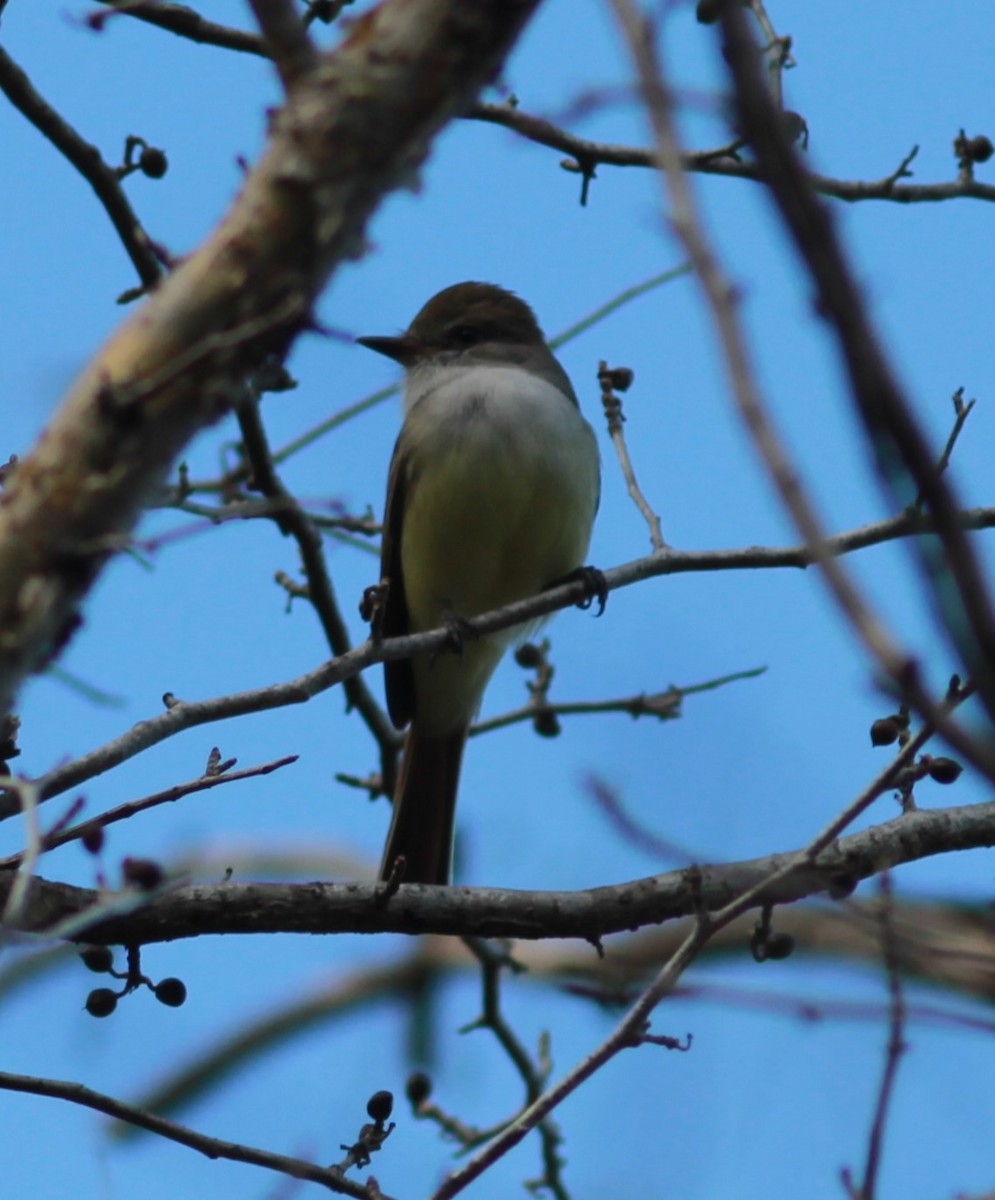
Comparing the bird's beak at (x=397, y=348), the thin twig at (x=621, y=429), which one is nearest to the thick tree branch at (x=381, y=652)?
the thin twig at (x=621, y=429)

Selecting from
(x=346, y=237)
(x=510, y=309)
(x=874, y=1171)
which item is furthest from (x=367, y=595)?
(x=510, y=309)

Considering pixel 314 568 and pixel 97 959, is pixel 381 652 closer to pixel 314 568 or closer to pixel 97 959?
pixel 97 959

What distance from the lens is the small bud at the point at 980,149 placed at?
6.23 metres

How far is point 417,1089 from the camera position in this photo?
259 inches

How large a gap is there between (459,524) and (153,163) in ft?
6.56

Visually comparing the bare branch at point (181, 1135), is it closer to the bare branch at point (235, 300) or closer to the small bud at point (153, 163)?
the bare branch at point (235, 300)

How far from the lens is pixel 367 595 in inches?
184

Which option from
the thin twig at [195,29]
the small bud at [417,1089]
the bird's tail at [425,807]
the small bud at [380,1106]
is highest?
the thin twig at [195,29]

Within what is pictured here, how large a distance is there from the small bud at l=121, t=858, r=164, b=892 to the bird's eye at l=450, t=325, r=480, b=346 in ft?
15.7

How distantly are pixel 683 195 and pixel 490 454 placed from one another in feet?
18.2

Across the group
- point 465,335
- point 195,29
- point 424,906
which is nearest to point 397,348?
point 465,335

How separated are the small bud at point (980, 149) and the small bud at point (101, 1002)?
4.27 meters

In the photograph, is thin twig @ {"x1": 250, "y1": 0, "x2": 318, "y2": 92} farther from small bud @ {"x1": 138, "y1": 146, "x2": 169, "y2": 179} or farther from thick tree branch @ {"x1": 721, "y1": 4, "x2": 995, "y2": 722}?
small bud @ {"x1": 138, "y1": 146, "x2": 169, "y2": 179}

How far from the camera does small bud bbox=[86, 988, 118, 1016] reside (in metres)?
4.13
